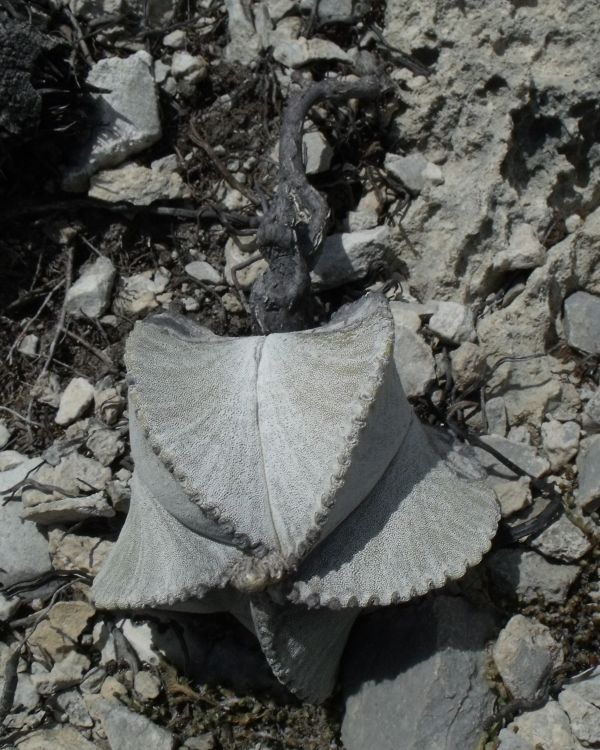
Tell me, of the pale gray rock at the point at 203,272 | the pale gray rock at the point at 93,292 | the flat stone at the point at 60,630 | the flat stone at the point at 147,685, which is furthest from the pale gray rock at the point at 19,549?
the pale gray rock at the point at 203,272

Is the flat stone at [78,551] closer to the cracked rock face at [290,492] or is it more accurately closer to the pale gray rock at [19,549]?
the pale gray rock at [19,549]

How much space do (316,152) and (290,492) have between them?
1264 mm

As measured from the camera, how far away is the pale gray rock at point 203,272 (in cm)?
302

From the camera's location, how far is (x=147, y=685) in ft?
8.71

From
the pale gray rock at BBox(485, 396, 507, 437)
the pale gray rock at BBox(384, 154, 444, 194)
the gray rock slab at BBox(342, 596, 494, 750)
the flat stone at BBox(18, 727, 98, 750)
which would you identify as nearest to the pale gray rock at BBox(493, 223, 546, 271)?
the pale gray rock at BBox(384, 154, 444, 194)

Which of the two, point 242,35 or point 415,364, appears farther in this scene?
point 242,35

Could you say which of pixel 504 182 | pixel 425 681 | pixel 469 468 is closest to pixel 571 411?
pixel 469 468

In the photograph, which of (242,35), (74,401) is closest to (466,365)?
(74,401)

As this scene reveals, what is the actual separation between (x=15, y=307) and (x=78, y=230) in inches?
13.1

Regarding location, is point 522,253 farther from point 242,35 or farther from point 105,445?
point 105,445

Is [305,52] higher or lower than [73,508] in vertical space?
higher

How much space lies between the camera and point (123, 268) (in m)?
3.07

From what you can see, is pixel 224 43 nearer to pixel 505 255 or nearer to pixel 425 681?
pixel 505 255

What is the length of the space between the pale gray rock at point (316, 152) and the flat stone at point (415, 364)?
62cm
